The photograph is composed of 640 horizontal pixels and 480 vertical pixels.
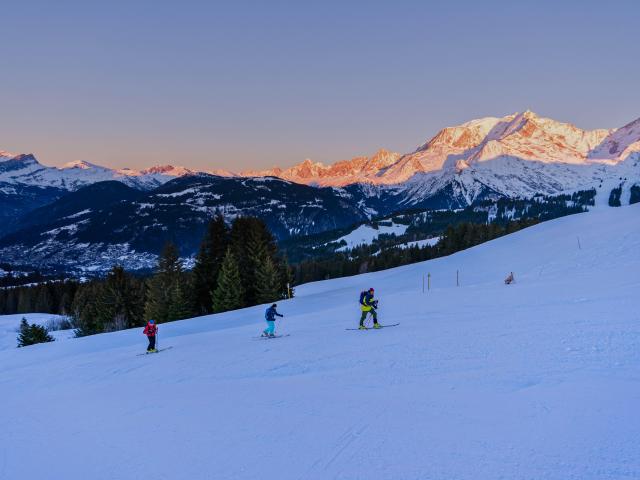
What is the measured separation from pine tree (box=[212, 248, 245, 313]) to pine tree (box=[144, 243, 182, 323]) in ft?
16.5

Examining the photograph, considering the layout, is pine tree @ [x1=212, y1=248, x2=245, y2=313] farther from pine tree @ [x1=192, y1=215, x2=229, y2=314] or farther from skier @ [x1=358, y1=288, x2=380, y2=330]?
skier @ [x1=358, y1=288, x2=380, y2=330]

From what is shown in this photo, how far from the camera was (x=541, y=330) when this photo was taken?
14977mm

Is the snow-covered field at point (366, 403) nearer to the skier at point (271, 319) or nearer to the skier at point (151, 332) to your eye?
the skier at point (271, 319)

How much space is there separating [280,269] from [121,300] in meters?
18.6

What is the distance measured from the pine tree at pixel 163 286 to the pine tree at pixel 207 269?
2.32m

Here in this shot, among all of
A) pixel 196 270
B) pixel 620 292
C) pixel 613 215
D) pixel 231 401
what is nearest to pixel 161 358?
pixel 231 401

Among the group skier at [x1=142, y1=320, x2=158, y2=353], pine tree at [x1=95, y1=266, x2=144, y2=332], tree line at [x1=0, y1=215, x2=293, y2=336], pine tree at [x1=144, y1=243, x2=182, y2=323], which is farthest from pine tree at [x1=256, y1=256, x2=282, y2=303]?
skier at [x1=142, y1=320, x2=158, y2=353]

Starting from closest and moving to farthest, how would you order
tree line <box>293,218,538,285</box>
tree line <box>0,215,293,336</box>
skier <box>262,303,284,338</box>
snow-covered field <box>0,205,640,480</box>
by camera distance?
snow-covered field <box>0,205,640,480</box> → skier <box>262,303,284,338</box> → tree line <box>0,215,293,336</box> → tree line <box>293,218,538,285</box>

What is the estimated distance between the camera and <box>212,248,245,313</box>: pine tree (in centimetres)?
4731

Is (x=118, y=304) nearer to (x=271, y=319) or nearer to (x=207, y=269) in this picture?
(x=207, y=269)

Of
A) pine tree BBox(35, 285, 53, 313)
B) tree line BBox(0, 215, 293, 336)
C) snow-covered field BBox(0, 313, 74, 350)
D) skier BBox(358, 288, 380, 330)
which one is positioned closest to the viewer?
skier BBox(358, 288, 380, 330)

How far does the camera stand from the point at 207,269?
5375 cm

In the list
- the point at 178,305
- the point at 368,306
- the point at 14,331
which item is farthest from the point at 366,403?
the point at 14,331

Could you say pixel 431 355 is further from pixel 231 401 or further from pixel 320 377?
pixel 231 401
